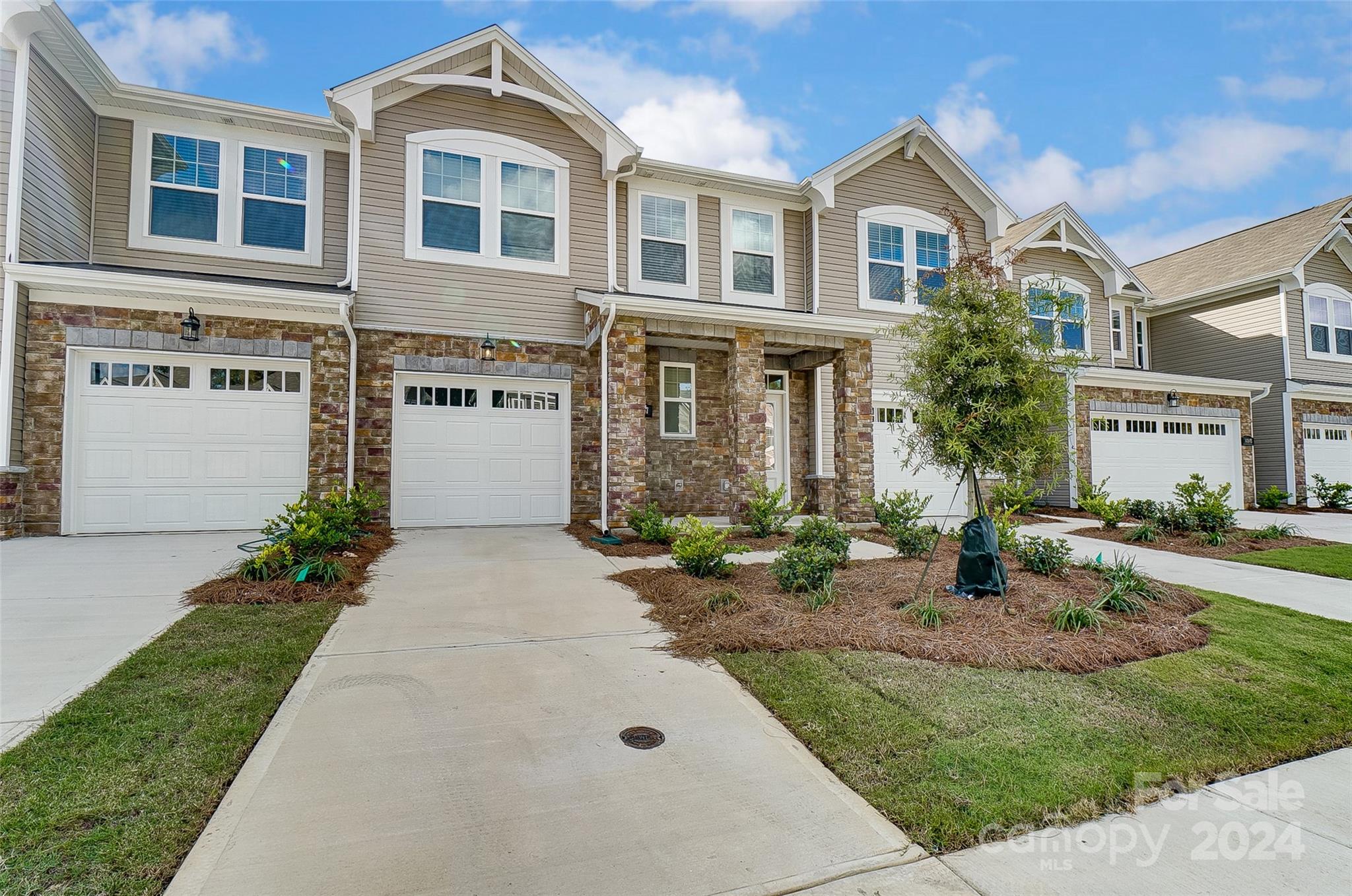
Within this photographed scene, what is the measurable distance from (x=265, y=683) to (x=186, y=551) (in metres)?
4.84

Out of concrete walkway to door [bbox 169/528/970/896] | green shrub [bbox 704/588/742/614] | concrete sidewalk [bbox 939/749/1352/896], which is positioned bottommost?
concrete sidewalk [bbox 939/749/1352/896]

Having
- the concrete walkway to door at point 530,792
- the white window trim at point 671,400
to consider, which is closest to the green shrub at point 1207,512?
the white window trim at point 671,400

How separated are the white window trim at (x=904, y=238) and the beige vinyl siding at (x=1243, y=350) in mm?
9809

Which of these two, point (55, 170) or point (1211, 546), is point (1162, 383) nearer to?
point (1211, 546)

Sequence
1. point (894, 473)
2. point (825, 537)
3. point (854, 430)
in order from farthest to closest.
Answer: point (894, 473), point (854, 430), point (825, 537)

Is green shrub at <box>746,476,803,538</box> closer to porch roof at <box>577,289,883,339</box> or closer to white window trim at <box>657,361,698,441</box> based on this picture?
porch roof at <box>577,289,883,339</box>

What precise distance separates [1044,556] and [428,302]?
28.5 ft

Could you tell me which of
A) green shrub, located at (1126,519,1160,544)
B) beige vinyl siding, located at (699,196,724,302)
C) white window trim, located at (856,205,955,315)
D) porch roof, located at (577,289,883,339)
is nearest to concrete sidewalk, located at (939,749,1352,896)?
green shrub, located at (1126,519,1160,544)

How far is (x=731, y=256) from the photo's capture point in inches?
460

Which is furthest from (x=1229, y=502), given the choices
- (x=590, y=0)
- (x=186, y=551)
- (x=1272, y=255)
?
(x=186, y=551)

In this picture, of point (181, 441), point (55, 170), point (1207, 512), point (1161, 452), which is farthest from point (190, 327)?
point (1161, 452)

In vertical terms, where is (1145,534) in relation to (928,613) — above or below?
above

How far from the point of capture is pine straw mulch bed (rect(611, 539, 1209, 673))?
3951 millimetres

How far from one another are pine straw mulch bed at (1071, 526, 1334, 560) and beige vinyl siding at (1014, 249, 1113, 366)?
20.4 feet
